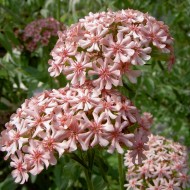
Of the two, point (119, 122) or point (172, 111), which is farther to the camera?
point (172, 111)

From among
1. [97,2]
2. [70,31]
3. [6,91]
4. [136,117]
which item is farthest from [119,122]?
[6,91]

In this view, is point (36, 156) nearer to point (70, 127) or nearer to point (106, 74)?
point (70, 127)

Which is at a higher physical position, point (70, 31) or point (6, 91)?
point (70, 31)

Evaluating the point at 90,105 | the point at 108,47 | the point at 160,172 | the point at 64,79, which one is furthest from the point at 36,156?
the point at 64,79

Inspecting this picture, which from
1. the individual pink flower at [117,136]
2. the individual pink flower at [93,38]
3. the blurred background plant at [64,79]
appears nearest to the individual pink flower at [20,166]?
the individual pink flower at [117,136]

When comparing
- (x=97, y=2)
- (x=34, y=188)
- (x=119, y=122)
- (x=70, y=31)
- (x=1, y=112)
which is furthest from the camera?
(x=34, y=188)

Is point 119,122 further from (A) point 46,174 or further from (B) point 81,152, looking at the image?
(A) point 46,174

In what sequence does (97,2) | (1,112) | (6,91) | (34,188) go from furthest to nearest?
(34,188)
(6,91)
(97,2)
(1,112)
